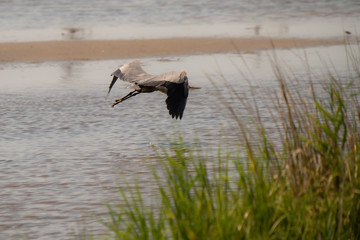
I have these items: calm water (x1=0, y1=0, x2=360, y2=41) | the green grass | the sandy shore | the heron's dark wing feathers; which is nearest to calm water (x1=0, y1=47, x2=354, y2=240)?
the heron's dark wing feathers

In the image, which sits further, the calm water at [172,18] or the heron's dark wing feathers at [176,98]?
the calm water at [172,18]

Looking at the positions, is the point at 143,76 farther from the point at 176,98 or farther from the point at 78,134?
the point at 78,134

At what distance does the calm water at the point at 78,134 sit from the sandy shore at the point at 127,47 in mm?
1095

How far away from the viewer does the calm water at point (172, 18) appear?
1694 cm

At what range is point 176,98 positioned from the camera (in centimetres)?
757

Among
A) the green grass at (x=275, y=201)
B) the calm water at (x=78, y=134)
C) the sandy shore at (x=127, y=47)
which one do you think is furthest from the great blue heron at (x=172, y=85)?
the sandy shore at (x=127, y=47)

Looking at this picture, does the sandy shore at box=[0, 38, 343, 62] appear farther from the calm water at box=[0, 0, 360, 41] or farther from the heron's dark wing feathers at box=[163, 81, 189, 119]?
the heron's dark wing feathers at box=[163, 81, 189, 119]

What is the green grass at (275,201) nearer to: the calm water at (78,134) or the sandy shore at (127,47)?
the calm water at (78,134)

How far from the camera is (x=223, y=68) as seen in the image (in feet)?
39.3

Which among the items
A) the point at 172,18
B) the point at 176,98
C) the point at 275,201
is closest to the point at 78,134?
the point at 176,98

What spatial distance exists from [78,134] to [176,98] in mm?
1124

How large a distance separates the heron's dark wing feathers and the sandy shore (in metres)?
6.52

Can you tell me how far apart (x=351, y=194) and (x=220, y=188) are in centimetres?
68

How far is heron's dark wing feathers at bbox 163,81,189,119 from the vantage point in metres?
7.43
